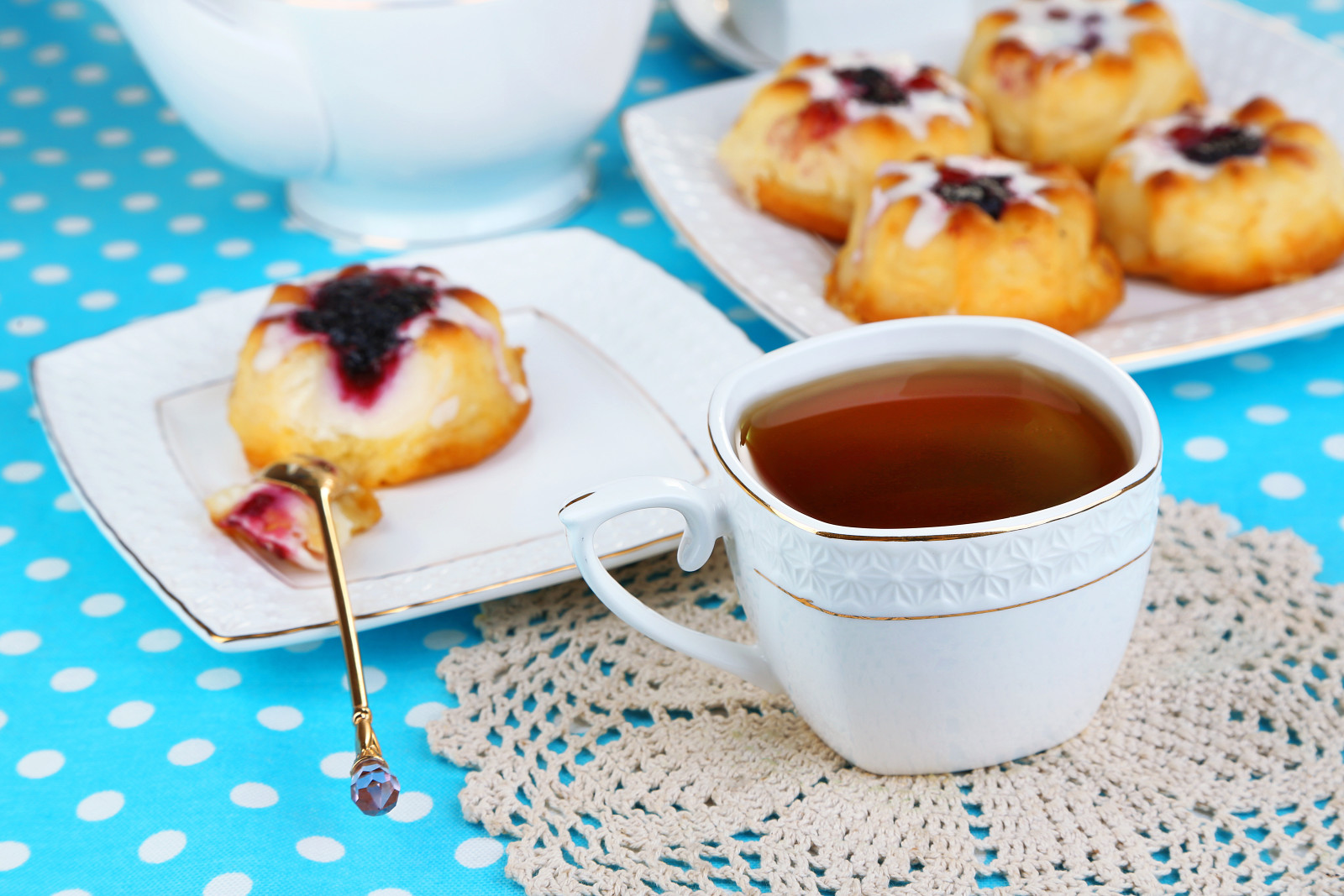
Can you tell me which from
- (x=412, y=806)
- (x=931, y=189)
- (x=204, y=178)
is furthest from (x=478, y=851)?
(x=204, y=178)

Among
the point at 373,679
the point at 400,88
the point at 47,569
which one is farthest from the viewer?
the point at 400,88

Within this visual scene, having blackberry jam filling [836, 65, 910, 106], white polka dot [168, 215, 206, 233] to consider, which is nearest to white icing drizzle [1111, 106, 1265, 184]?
blackberry jam filling [836, 65, 910, 106]

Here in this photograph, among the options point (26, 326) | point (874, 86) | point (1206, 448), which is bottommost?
point (26, 326)

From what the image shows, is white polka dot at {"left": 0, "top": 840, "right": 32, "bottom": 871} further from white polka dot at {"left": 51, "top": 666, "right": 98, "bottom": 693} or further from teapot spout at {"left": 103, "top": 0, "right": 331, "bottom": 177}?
teapot spout at {"left": 103, "top": 0, "right": 331, "bottom": 177}

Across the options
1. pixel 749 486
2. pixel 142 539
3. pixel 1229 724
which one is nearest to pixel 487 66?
pixel 142 539

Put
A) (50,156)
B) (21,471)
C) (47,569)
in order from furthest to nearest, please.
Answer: (50,156) → (21,471) → (47,569)

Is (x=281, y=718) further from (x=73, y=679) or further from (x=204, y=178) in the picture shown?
(x=204, y=178)

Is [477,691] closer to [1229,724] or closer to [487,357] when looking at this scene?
[487,357]
